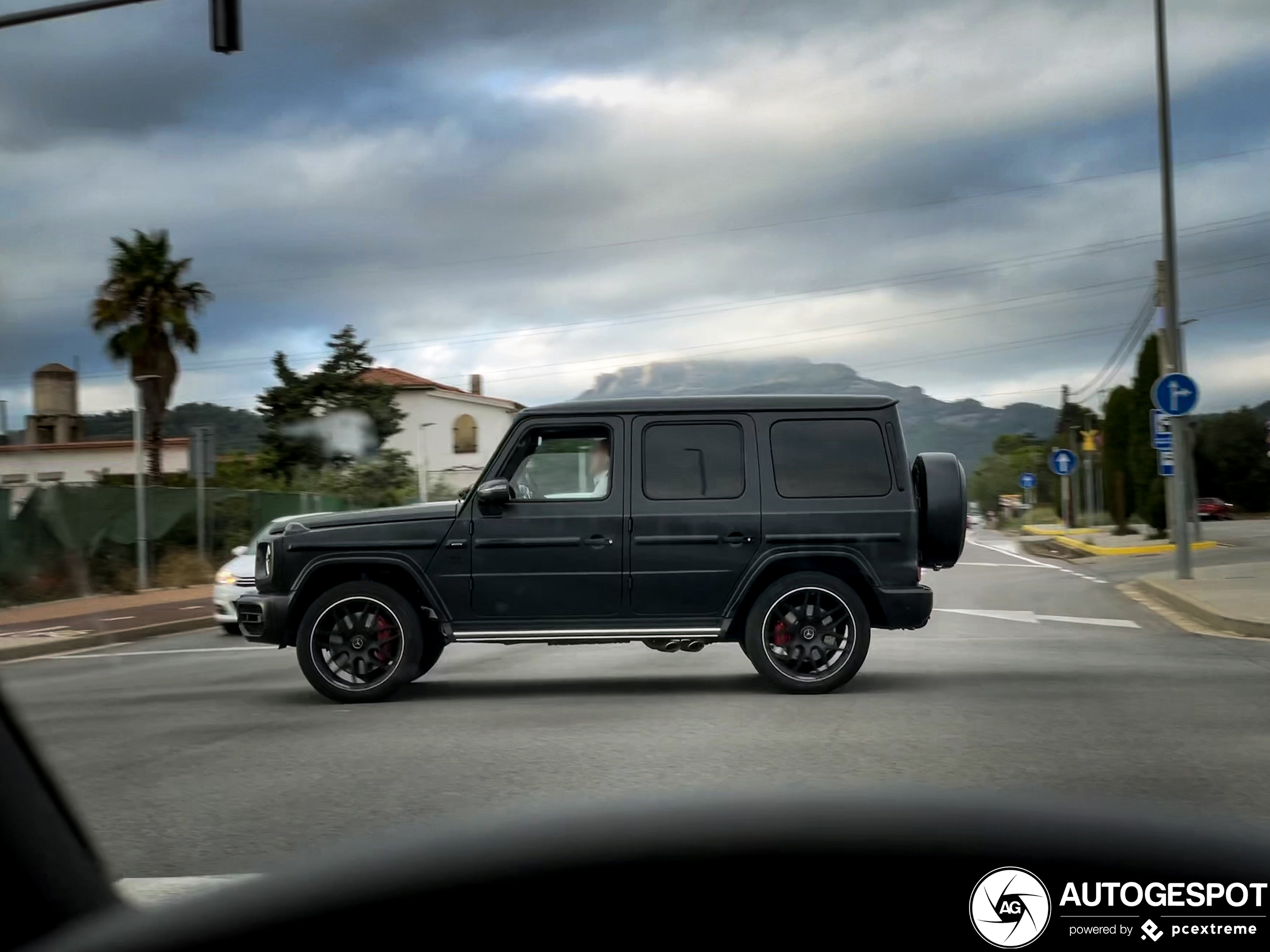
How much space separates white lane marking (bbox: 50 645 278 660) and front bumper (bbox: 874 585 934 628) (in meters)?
7.91

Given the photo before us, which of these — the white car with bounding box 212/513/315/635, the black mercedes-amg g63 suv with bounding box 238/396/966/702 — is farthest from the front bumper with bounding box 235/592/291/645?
the white car with bounding box 212/513/315/635

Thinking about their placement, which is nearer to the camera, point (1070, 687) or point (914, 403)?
point (914, 403)

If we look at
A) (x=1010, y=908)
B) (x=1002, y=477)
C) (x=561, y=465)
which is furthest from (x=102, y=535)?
(x=1002, y=477)

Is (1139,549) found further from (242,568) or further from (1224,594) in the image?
(242,568)

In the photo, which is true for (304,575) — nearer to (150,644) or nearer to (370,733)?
(370,733)

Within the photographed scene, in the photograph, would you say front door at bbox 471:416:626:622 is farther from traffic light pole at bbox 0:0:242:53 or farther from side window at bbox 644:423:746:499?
traffic light pole at bbox 0:0:242:53

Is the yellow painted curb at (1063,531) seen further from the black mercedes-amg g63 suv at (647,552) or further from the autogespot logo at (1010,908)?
the autogespot logo at (1010,908)

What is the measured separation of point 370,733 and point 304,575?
74.2 inches

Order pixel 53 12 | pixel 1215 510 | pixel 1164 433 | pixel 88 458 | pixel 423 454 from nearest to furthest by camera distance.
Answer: pixel 53 12
pixel 1164 433
pixel 88 458
pixel 1215 510
pixel 423 454

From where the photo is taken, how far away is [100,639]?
1795cm

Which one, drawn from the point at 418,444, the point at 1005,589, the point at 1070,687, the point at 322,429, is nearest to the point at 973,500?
the point at 418,444

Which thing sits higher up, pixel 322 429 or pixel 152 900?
pixel 322 429

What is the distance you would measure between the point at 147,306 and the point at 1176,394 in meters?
33.3

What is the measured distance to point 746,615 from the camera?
33.5 feet
